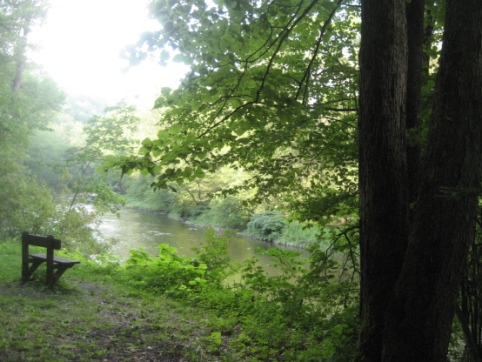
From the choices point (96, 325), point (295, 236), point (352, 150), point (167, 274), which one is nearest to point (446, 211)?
point (352, 150)

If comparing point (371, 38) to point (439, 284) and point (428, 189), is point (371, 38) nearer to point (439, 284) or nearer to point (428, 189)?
point (428, 189)

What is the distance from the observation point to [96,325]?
484 centimetres

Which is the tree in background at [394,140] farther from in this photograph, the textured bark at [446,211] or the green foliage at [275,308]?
the green foliage at [275,308]

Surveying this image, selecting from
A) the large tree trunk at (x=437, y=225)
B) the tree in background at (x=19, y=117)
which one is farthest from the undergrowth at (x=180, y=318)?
the tree in background at (x=19, y=117)

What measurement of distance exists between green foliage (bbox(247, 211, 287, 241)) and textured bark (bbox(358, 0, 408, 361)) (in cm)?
1961

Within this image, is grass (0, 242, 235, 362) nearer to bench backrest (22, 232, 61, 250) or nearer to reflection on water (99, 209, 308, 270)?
bench backrest (22, 232, 61, 250)

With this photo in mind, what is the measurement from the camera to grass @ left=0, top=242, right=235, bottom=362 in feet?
12.8

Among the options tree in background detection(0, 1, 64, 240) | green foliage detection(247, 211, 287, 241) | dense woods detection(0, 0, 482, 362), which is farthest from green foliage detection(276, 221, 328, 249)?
dense woods detection(0, 0, 482, 362)

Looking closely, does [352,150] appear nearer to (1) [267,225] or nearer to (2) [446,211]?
(2) [446,211]

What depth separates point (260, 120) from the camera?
3715 millimetres

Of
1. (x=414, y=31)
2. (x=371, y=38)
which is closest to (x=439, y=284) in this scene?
(x=371, y=38)

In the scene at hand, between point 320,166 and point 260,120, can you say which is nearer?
point 260,120

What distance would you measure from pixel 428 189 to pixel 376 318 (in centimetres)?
82

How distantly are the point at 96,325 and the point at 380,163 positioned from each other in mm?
3844
